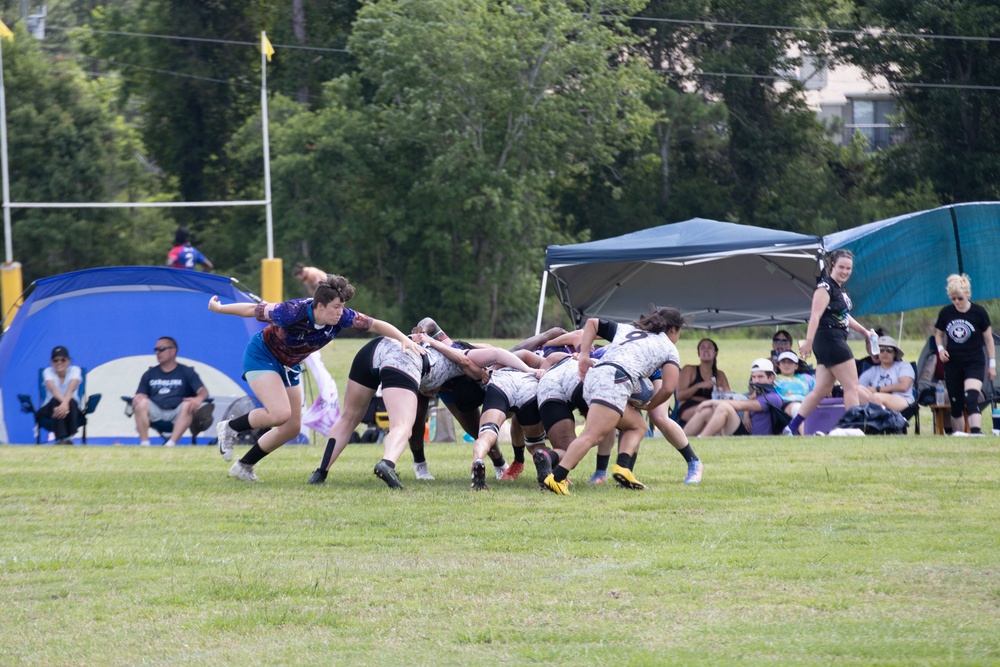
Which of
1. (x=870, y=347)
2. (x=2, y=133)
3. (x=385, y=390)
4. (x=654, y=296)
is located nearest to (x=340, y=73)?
(x=2, y=133)

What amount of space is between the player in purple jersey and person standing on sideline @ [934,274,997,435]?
5.95m

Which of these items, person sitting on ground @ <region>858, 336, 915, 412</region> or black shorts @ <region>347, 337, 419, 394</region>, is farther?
person sitting on ground @ <region>858, 336, 915, 412</region>

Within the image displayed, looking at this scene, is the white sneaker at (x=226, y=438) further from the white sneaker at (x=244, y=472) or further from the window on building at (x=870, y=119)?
the window on building at (x=870, y=119)

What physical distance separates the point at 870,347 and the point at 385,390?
6.40 meters

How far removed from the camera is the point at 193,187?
41.7m

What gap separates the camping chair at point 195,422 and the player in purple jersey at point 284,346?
4627 mm

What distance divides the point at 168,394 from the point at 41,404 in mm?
1668

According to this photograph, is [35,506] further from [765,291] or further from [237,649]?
[765,291]

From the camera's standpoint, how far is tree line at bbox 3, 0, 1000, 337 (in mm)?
36469

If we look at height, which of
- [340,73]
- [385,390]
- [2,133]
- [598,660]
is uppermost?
[340,73]

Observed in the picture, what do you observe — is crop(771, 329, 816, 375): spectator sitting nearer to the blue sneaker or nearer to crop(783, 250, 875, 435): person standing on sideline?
crop(783, 250, 875, 435): person standing on sideline

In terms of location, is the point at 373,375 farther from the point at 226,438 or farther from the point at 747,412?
the point at 747,412

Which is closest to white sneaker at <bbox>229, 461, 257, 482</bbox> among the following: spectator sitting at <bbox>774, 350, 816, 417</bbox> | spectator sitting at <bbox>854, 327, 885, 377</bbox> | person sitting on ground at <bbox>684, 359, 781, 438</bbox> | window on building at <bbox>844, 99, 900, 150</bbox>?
person sitting on ground at <bbox>684, 359, 781, 438</bbox>

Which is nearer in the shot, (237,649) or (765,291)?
(237,649)
